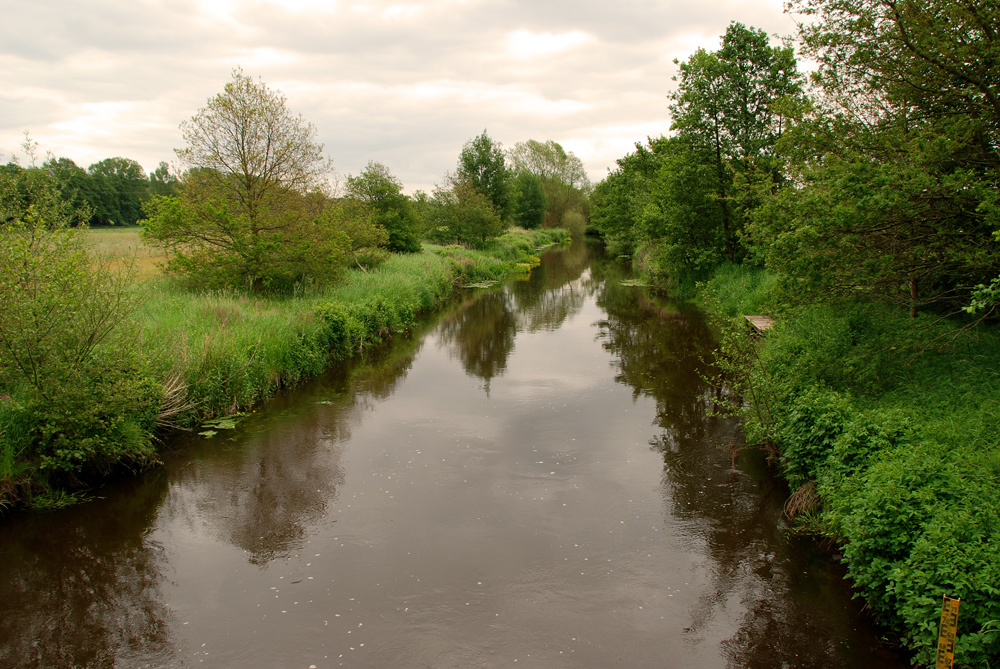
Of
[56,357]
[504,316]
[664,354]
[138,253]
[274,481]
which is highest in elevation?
[138,253]

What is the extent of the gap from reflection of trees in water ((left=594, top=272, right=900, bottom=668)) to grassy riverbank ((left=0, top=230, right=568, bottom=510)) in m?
7.74

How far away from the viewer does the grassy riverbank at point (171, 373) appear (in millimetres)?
7547

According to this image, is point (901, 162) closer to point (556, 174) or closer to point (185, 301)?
point (185, 301)

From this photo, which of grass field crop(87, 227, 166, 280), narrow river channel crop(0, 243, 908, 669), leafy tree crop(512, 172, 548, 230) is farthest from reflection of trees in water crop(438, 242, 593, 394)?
leafy tree crop(512, 172, 548, 230)

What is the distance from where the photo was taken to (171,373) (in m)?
9.89

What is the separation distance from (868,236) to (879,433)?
11.0 feet

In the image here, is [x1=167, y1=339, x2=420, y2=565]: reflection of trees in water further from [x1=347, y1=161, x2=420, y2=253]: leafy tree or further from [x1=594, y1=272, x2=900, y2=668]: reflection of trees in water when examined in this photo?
[x1=347, y1=161, x2=420, y2=253]: leafy tree

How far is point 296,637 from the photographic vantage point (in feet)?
17.5

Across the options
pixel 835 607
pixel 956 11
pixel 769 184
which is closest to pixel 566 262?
pixel 769 184

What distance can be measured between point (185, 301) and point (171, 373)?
4.48 metres

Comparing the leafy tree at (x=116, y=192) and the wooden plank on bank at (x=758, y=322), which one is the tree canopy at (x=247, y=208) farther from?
the leafy tree at (x=116, y=192)

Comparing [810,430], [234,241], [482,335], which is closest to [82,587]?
[810,430]

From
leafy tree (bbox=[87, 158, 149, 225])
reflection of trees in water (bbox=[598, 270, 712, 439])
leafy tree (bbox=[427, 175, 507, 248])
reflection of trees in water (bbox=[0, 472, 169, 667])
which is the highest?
leafy tree (bbox=[87, 158, 149, 225])

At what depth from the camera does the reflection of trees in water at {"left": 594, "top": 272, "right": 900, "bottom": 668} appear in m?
5.15
